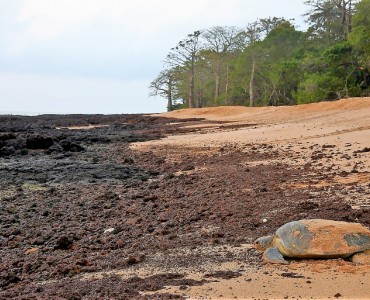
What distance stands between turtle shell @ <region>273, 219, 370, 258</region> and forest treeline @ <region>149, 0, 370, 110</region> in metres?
25.8

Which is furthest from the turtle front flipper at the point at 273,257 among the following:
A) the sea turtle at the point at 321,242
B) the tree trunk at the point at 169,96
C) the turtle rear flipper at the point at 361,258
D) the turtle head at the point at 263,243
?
the tree trunk at the point at 169,96

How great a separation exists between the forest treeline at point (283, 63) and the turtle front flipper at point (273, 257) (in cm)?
2592

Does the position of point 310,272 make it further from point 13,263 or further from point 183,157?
point 183,157

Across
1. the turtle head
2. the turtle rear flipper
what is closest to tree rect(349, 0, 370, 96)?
the turtle head

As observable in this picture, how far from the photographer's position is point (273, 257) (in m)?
4.90

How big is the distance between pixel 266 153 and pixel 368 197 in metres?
6.40

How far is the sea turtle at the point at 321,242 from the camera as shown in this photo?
4777 millimetres

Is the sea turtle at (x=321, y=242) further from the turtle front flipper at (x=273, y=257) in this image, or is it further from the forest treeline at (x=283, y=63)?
the forest treeline at (x=283, y=63)

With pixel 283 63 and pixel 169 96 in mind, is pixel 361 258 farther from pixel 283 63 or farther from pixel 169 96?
pixel 169 96

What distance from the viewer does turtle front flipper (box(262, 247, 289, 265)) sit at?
486 cm

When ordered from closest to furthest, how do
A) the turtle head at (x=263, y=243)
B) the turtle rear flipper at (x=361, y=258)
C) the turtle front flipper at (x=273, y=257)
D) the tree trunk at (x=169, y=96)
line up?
the turtle rear flipper at (x=361, y=258), the turtle front flipper at (x=273, y=257), the turtle head at (x=263, y=243), the tree trunk at (x=169, y=96)

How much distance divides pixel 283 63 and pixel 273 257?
3412cm

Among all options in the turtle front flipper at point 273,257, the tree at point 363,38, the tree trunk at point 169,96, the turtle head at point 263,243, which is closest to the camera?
the turtle front flipper at point 273,257

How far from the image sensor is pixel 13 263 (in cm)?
562
